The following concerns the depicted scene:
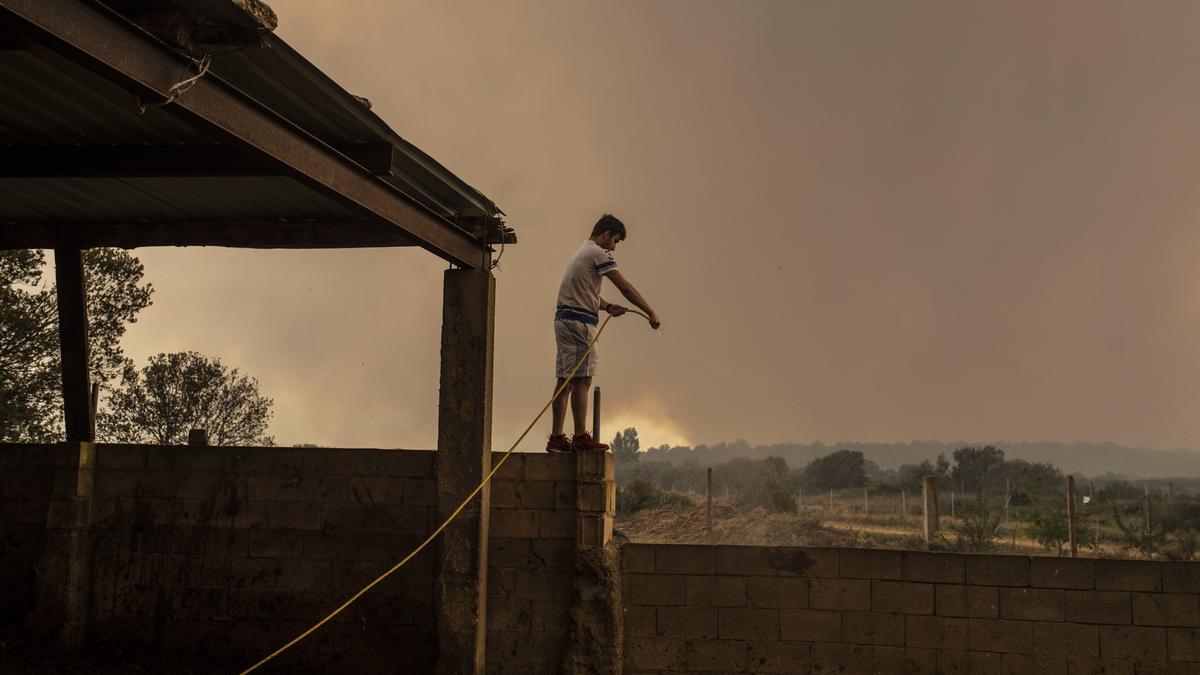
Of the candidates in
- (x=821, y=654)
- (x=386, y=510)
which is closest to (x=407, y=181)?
(x=386, y=510)

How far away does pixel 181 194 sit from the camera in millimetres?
7367

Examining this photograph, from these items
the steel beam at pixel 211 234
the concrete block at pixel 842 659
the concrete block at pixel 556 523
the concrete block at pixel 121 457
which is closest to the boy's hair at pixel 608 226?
the steel beam at pixel 211 234

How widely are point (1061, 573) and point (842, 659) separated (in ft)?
5.65

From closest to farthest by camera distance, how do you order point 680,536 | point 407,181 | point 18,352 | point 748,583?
point 407,181 < point 748,583 < point 18,352 < point 680,536

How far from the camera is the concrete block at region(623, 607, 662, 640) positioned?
7305 mm

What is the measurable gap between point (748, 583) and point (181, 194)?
17.3 feet

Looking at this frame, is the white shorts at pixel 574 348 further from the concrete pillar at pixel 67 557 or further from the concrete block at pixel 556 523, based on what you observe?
the concrete pillar at pixel 67 557

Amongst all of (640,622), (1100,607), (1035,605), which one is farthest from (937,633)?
(640,622)

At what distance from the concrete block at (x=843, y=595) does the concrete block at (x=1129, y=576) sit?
166 cm

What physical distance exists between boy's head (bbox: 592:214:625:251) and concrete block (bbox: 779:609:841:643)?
315 centimetres

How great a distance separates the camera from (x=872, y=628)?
23.6ft

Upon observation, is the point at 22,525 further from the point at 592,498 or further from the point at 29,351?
the point at 29,351

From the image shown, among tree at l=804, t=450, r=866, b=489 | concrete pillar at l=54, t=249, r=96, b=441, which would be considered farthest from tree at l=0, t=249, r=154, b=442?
tree at l=804, t=450, r=866, b=489

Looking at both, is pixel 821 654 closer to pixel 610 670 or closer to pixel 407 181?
pixel 610 670
